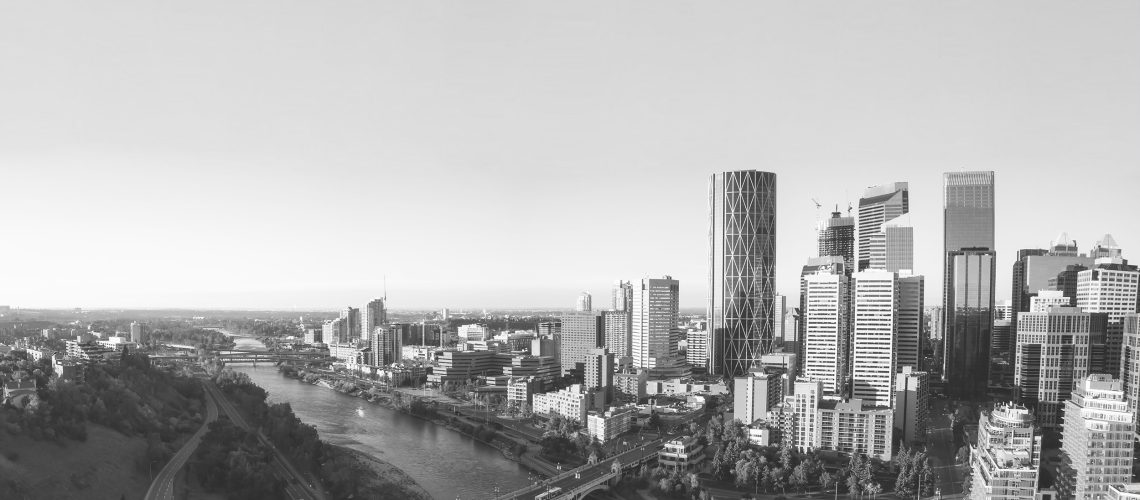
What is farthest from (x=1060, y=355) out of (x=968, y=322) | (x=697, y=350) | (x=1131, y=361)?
(x=697, y=350)

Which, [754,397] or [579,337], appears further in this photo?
[579,337]

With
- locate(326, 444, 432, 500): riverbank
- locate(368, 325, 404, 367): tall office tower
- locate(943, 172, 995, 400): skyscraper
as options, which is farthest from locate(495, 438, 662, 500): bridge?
locate(368, 325, 404, 367): tall office tower

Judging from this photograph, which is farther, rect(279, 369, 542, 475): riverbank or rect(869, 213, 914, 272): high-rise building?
rect(869, 213, 914, 272): high-rise building

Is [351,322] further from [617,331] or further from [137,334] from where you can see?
[617,331]

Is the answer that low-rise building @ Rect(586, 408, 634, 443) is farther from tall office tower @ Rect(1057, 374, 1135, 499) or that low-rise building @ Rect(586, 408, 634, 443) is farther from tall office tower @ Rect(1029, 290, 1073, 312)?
tall office tower @ Rect(1029, 290, 1073, 312)

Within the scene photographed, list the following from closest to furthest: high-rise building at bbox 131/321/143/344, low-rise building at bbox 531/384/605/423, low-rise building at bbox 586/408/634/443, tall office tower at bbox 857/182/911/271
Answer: low-rise building at bbox 586/408/634/443, low-rise building at bbox 531/384/605/423, tall office tower at bbox 857/182/911/271, high-rise building at bbox 131/321/143/344

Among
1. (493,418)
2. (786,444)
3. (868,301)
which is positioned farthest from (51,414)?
(868,301)
